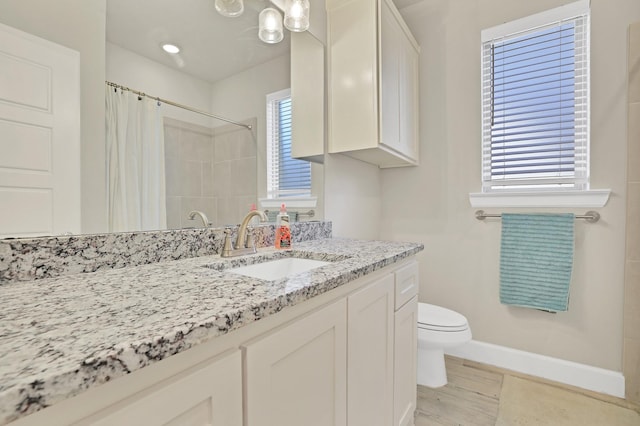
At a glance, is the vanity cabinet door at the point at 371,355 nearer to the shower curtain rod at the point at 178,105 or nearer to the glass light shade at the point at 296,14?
the shower curtain rod at the point at 178,105

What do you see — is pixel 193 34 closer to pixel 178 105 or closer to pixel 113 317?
pixel 178 105

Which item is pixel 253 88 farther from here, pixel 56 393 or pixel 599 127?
pixel 599 127

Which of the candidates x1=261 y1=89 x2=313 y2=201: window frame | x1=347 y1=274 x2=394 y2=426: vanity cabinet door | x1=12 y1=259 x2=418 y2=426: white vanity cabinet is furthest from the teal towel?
x1=261 y1=89 x2=313 y2=201: window frame

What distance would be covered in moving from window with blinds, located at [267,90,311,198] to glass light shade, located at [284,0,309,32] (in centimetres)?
31

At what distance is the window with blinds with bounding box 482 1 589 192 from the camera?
180 centimetres

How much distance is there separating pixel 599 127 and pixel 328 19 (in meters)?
1.69

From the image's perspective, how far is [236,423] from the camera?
556 millimetres

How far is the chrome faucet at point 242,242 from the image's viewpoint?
1.16 m

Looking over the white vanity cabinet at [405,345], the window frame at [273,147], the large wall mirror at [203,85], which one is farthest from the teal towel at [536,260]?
the large wall mirror at [203,85]

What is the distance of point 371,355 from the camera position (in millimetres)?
1066

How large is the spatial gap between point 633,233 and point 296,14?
2143mm

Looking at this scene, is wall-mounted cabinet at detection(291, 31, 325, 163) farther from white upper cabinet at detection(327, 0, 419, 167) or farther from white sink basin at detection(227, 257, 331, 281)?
white sink basin at detection(227, 257, 331, 281)

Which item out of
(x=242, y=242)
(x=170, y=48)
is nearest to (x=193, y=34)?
(x=170, y=48)

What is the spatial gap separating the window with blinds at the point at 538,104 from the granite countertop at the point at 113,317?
5.43 ft
